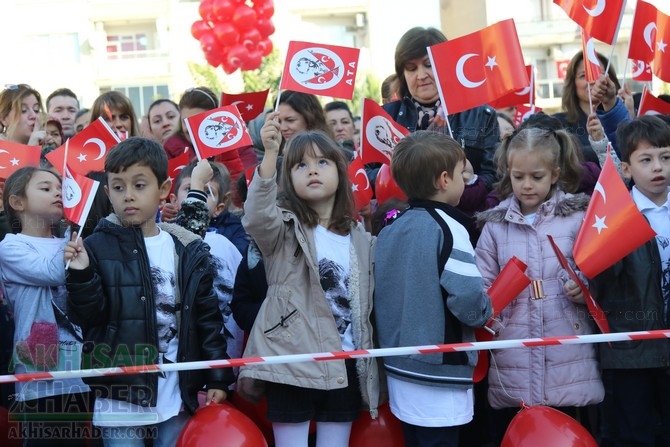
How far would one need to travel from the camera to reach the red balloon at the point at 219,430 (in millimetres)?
4234

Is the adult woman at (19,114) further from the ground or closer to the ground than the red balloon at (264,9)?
closer to the ground

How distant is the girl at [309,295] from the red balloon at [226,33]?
1613 centimetres

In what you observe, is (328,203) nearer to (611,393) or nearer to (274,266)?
(274,266)

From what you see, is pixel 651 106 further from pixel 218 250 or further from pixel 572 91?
pixel 218 250

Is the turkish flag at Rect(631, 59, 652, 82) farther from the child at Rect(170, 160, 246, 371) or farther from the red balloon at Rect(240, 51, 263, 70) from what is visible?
the red balloon at Rect(240, 51, 263, 70)

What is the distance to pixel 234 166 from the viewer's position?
696 cm

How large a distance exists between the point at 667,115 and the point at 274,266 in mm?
2815

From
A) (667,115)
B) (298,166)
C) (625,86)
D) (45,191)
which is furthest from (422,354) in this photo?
(625,86)

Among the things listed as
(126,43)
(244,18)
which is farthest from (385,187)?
(126,43)

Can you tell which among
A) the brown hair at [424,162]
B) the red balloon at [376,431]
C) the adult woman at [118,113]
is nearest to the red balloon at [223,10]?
the adult woman at [118,113]

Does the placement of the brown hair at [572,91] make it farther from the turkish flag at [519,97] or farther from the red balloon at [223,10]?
the red balloon at [223,10]

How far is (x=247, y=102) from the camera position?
7164mm

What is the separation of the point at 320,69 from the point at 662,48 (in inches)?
94.2

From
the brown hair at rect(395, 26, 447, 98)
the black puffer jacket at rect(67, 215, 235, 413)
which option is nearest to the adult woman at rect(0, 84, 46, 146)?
the brown hair at rect(395, 26, 447, 98)
